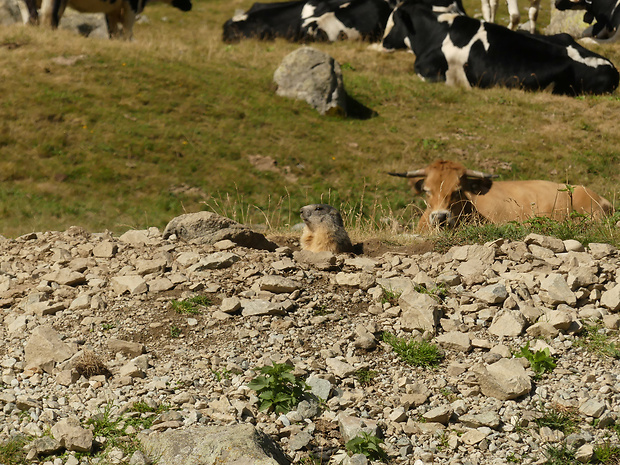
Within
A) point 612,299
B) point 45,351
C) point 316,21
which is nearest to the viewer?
point 45,351

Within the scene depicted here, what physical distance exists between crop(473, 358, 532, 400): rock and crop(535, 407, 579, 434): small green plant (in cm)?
22

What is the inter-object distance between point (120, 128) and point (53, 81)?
8.04ft

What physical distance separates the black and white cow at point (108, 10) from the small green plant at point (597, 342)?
18655 millimetres

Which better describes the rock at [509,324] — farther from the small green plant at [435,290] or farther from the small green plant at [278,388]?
the small green plant at [278,388]

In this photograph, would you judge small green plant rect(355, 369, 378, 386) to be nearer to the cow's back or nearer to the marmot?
the marmot

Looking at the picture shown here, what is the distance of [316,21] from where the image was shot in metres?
23.8

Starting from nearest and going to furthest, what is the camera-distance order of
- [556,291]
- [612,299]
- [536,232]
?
1. [612,299]
2. [556,291]
3. [536,232]

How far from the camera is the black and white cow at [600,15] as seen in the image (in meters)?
22.6

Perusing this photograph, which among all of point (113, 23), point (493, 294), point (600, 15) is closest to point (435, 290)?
point (493, 294)

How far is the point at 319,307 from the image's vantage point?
5.73 m

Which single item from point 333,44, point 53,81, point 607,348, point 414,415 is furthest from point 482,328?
point 333,44

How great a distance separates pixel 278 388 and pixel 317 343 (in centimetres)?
82

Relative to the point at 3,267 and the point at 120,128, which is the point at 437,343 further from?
the point at 120,128

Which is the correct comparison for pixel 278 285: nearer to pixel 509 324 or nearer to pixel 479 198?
pixel 509 324
